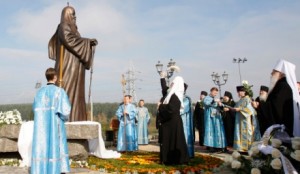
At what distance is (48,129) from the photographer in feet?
19.6

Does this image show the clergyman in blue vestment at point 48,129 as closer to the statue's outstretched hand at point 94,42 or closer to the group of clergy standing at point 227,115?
the group of clergy standing at point 227,115

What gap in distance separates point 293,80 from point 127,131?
8.92 metres

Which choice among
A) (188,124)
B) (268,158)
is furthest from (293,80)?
(188,124)

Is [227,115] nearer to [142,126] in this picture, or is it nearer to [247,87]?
[247,87]

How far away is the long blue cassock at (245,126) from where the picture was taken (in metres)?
10.2

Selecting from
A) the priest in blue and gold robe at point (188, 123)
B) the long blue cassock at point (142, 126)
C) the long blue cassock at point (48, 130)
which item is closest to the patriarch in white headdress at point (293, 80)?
the long blue cassock at point (48, 130)

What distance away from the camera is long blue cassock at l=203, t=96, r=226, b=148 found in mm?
11680

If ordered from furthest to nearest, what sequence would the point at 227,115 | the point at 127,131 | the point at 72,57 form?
1. the point at 227,115
2. the point at 127,131
3. the point at 72,57

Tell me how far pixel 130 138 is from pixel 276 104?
8.76m

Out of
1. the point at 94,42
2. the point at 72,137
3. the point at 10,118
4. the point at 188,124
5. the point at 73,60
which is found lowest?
the point at 72,137

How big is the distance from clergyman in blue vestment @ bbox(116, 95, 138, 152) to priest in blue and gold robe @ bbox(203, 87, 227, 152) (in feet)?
8.71

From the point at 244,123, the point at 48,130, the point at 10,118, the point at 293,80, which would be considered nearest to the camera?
the point at 293,80

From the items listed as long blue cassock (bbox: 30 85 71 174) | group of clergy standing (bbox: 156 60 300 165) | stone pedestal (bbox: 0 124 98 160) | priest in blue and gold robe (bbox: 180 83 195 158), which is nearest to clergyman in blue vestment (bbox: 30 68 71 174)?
long blue cassock (bbox: 30 85 71 174)

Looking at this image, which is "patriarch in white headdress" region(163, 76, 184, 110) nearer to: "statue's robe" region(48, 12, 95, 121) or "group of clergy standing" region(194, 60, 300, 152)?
"group of clergy standing" region(194, 60, 300, 152)
